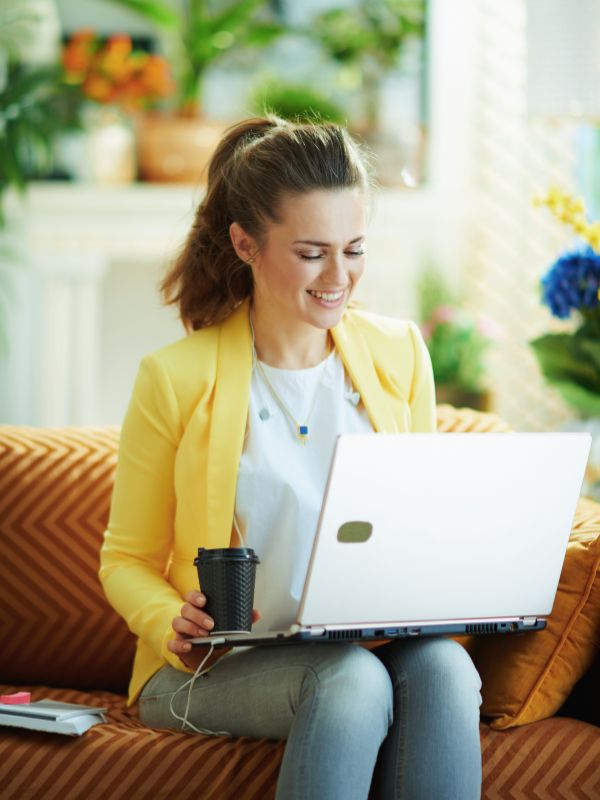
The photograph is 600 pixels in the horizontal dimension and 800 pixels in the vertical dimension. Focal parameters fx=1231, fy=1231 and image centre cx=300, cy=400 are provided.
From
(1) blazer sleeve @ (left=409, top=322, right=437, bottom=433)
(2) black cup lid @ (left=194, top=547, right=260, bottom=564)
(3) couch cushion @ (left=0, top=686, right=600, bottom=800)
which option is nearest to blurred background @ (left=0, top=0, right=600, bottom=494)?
(1) blazer sleeve @ (left=409, top=322, right=437, bottom=433)

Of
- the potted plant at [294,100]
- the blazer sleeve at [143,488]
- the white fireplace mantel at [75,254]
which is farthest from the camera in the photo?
the white fireplace mantel at [75,254]

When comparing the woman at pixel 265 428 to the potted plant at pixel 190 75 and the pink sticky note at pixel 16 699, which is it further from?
the potted plant at pixel 190 75

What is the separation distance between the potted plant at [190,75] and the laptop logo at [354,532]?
3032mm

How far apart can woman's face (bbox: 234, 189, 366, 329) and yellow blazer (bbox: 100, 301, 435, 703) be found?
13 centimetres

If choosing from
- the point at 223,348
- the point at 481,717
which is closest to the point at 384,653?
the point at 481,717

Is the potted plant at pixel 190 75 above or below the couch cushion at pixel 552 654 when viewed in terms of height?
above

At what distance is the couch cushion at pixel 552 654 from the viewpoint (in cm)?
169

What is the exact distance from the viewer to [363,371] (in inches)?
71.6

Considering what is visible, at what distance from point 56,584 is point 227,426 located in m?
0.51

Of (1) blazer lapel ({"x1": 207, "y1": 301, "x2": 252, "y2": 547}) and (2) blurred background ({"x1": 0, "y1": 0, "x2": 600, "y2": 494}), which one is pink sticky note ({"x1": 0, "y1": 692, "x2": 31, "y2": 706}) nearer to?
(1) blazer lapel ({"x1": 207, "y1": 301, "x2": 252, "y2": 547})

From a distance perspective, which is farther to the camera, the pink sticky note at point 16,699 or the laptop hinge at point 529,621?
the pink sticky note at point 16,699

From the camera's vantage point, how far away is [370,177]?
186cm

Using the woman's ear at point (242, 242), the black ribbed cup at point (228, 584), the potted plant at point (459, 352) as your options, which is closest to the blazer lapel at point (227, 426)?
the woman's ear at point (242, 242)

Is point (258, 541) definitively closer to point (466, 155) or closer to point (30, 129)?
point (30, 129)
